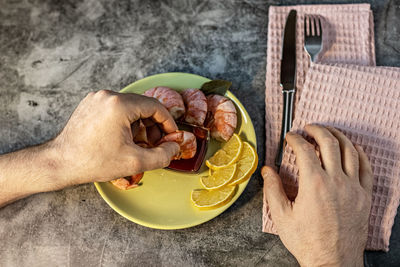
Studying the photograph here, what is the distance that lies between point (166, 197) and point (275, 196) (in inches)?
15.7

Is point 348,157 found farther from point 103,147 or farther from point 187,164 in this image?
point 103,147

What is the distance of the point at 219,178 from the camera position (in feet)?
3.87

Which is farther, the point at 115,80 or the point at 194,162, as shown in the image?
the point at 115,80

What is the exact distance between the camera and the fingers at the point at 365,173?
3.63 feet

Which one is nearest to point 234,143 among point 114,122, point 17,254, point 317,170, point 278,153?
point 278,153

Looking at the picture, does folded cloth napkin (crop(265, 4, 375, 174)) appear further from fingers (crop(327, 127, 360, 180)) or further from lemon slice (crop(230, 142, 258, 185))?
fingers (crop(327, 127, 360, 180))

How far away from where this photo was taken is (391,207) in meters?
1.16

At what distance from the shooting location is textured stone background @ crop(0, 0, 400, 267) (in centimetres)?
130

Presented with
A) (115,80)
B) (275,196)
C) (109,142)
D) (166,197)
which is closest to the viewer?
A: (109,142)

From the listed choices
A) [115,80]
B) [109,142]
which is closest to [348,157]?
[109,142]

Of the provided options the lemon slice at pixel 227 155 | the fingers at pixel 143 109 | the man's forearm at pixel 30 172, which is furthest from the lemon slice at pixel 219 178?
the man's forearm at pixel 30 172

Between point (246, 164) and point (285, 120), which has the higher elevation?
point (285, 120)

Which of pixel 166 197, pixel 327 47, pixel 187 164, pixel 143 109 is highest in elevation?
pixel 327 47

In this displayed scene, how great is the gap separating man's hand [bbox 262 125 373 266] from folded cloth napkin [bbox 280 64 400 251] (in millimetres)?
71
